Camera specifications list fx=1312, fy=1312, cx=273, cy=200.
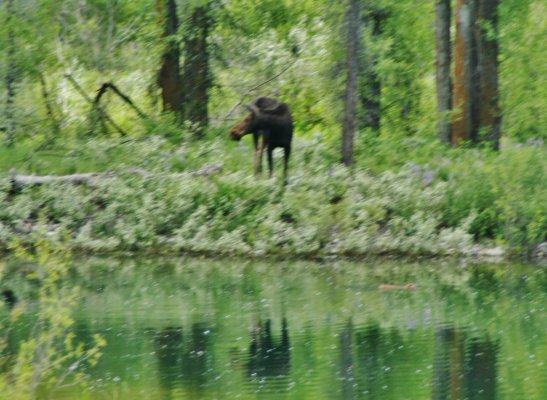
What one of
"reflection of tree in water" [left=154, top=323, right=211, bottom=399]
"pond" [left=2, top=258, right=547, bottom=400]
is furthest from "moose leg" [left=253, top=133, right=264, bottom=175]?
"reflection of tree in water" [left=154, top=323, right=211, bottom=399]

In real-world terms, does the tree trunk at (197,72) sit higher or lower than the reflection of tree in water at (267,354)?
higher

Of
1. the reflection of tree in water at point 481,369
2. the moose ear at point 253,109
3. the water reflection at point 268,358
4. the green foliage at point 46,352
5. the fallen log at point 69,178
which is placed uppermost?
the moose ear at point 253,109

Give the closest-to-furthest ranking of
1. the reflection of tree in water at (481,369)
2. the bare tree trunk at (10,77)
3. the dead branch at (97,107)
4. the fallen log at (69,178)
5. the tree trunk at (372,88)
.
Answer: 1. the reflection of tree in water at (481,369)
2. the fallen log at (69,178)
3. the bare tree trunk at (10,77)
4. the dead branch at (97,107)
5. the tree trunk at (372,88)

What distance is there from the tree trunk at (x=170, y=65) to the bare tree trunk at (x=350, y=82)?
5835 mm

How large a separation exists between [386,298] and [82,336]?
14.6ft

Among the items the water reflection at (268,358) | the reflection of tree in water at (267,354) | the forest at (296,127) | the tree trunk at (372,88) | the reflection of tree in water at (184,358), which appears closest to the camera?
the reflection of tree in water at (184,358)

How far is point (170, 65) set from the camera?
3059 centimetres

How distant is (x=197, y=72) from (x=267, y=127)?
7.01 metres

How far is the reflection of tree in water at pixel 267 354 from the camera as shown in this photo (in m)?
12.9

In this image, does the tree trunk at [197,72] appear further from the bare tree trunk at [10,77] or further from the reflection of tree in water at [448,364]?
the reflection of tree in water at [448,364]

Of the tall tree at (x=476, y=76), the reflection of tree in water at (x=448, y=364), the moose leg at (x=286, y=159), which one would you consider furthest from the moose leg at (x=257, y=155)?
the reflection of tree in water at (x=448, y=364)

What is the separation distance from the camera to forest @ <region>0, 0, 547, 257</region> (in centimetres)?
2259

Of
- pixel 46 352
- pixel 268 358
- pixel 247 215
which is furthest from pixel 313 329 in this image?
pixel 247 215

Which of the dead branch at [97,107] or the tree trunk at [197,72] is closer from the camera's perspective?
the dead branch at [97,107]
